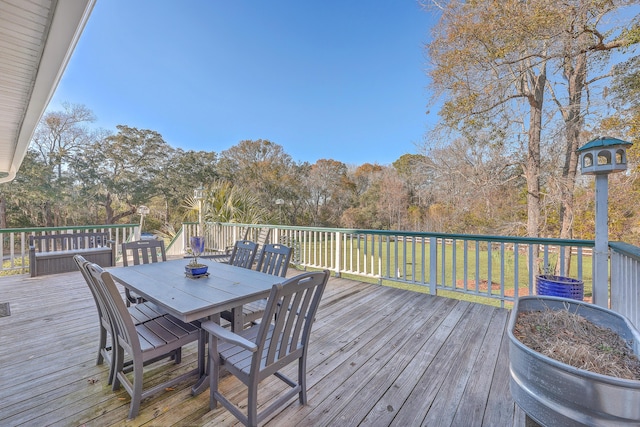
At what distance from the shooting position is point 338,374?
2.10 meters

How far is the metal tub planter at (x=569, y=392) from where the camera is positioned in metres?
0.76

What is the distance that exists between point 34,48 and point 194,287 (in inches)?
96.7

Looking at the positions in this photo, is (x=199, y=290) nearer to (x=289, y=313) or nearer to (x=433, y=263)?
(x=289, y=313)

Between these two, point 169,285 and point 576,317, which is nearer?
point 576,317

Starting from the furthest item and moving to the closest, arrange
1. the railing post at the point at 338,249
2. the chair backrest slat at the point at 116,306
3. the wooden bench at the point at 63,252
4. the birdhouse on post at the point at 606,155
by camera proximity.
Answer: the railing post at the point at 338,249, the wooden bench at the point at 63,252, the birdhouse on post at the point at 606,155, the chair backrest slat at the point at 116,306

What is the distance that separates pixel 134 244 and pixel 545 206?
9.91 metres

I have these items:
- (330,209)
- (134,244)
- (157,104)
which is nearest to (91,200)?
(157,104)

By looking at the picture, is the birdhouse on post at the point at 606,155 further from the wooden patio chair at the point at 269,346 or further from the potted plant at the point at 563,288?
the wooden patio chair at the point at 269,346

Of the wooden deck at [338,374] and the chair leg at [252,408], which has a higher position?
the chair leg at [252,408]

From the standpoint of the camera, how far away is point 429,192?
11.4m

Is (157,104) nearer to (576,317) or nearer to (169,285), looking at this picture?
(169,285)

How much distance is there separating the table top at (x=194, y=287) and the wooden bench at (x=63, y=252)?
3.44m

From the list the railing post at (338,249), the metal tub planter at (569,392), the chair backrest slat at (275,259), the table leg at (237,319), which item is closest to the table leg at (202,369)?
the table leg at (237,319)

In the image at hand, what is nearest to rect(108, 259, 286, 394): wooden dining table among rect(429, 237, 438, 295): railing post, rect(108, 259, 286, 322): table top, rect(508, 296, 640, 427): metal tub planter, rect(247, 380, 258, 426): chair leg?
rect(108, 259, 286, 322): table top
